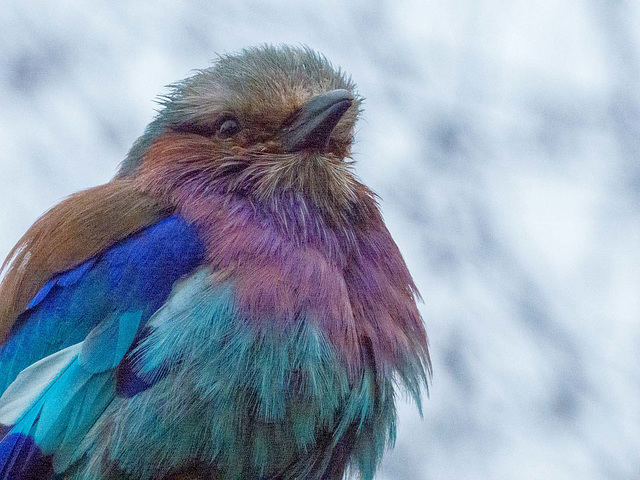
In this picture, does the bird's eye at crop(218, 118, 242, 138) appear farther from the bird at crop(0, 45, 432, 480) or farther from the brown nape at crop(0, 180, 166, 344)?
the brown nape at crop(0, 180, 166, 344)

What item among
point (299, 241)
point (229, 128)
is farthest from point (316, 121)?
point (299, 241)

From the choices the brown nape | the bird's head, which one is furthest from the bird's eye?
the brown nape

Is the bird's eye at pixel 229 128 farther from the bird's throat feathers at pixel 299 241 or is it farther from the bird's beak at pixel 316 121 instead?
the bird's beak at pixel 316 121

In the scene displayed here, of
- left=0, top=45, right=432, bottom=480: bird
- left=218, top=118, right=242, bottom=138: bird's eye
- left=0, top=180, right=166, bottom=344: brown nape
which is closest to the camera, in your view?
left=0, top=45, right=432, bottom=480: bird

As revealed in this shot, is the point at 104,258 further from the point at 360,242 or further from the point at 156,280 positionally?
the point at 360,242

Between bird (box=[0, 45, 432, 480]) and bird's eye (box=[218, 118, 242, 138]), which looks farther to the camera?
bird's eye (box=[218, 118, 242, 138])

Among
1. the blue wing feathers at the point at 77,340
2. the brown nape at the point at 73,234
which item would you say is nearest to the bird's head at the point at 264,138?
the brown nape at the point at 73,234

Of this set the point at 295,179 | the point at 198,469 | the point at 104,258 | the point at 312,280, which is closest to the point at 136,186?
the point at 104,258
